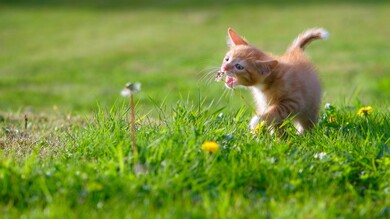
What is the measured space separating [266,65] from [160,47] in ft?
46.2

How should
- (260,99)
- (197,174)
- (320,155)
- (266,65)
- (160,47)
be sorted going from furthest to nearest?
(160,47) → (260,99) → (266,65) → (320,155) → (197,174)

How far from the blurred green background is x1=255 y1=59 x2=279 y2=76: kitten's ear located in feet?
1.41

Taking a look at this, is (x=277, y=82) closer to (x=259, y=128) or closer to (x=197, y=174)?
(x=259, y=128)

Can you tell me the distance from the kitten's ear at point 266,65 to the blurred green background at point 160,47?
428 mm

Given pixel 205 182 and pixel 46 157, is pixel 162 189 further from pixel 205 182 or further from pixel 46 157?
pixel 46 157

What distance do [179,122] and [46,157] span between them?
0.92 meters

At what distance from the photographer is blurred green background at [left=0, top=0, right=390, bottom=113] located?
10711 mm

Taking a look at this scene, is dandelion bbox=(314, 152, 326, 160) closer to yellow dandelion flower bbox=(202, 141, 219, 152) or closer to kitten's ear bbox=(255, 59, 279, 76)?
yellow dandelion flower bbox=(202, 141, 219, 152)

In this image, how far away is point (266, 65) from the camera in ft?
15.4

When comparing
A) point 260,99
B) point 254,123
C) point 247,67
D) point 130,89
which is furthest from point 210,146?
point 260,99

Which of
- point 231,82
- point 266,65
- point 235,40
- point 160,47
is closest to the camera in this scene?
point 266,65

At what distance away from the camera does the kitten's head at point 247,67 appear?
4.73 metres

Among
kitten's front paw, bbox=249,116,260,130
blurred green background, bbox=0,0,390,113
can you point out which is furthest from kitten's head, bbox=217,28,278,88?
kitten's front paw, bbox=249,116,260,130

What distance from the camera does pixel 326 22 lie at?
859 inches
